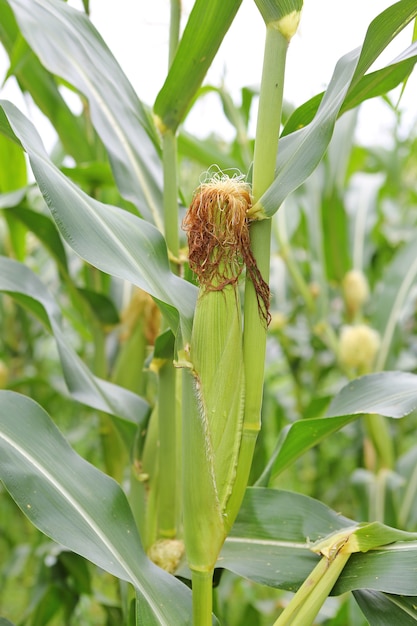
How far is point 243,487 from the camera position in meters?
0.53

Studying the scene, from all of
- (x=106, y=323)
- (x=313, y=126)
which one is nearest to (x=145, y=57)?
(x=106, y=323)

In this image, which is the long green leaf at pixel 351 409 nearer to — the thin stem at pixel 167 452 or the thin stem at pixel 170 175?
the thin stem at pixel 167 452

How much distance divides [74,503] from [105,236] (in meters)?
0.25

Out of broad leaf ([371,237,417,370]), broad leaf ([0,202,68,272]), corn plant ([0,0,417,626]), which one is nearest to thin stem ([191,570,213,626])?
corn plant ([0,0,417,626])

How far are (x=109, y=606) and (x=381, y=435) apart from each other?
1.89 feet

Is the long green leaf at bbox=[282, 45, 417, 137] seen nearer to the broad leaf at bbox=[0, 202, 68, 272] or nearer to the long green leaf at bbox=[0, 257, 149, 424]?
the long green leaf at bbox=[0, 257, 149, 424]

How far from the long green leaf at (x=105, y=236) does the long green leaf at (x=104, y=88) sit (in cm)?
20

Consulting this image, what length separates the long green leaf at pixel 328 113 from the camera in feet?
1.63

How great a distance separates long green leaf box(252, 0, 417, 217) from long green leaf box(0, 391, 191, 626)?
312 mm

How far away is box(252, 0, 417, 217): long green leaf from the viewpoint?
0.50 m

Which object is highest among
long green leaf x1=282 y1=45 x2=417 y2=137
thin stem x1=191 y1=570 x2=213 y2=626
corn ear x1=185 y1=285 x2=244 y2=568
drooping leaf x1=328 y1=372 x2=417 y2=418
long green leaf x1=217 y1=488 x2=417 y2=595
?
long green leaf x1=282 y1=45 x2=417 y2=137

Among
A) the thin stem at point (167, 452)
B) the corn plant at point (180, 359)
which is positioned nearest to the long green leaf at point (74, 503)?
the corn plant at point (180, 359)

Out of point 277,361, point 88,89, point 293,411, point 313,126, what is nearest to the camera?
point 313,126

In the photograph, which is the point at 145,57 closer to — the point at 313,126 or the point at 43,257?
the point at 313,126
